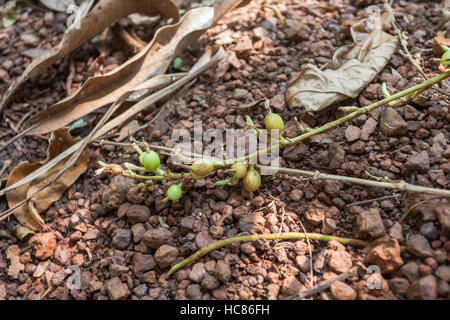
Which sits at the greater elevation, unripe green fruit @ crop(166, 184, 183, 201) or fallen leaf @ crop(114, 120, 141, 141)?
fallen leaf @ crop(114, 120, 141, 141)

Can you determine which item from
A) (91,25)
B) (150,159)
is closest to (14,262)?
(150,159)

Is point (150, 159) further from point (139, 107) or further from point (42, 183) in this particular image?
point (42, 183)

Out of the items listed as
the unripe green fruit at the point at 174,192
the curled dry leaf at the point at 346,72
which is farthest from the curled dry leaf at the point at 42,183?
the curled dry leaf at the point at 346,72

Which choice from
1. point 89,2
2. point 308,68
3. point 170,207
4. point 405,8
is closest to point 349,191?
point 308,68

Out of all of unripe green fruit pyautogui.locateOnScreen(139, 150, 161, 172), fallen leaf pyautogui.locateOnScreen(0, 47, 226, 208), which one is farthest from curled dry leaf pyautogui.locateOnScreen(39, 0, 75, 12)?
unripe green fruit pyautogui.locateOnScreen(139, 150, 161, 172)

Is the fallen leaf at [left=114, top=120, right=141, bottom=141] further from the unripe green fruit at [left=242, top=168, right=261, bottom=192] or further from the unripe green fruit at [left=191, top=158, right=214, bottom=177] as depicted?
the unripe green fruit at [left=242, top=168, right=261, bottom=192]

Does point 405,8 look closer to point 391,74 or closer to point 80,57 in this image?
point 391,74

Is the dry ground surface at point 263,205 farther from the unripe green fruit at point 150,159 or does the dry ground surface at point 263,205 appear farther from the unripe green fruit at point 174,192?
the unripe green fruit at point 150,159
